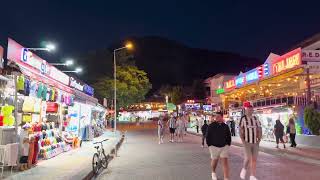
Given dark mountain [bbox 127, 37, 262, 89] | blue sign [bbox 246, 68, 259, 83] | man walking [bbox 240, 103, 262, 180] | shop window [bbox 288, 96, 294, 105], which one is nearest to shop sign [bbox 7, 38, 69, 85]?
man walking [bbox 240, 103, 262, 180]

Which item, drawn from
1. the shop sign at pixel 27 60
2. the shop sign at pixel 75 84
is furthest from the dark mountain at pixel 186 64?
the shop sign at pixel 27 60

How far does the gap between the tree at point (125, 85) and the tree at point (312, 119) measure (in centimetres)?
3231

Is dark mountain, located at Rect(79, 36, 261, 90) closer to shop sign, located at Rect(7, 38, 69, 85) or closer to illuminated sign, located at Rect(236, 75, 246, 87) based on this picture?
illuminated sign, located at Rect(236, 75, 246, 87)

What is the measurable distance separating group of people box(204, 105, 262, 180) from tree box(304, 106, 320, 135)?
12976 millimetres

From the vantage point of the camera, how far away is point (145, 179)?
11633mm

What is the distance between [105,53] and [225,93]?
19.3 metres

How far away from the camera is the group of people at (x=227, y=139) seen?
1054cm

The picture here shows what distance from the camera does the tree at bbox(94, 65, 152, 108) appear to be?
53.6m

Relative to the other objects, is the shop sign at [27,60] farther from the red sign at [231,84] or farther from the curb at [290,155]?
the red sign at [231,84]

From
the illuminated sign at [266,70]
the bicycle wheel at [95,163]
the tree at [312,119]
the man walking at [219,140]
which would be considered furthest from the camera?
the illuminated sign at [266,70]

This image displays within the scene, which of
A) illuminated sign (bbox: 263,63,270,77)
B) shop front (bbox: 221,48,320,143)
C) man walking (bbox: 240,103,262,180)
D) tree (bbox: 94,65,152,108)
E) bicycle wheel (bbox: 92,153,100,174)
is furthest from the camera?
tree (bbox: 94,65,152,108)

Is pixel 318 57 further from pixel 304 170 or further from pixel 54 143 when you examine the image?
pixel 54 143

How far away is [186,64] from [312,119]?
163 meters

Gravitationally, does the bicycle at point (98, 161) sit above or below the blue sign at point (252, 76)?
below
